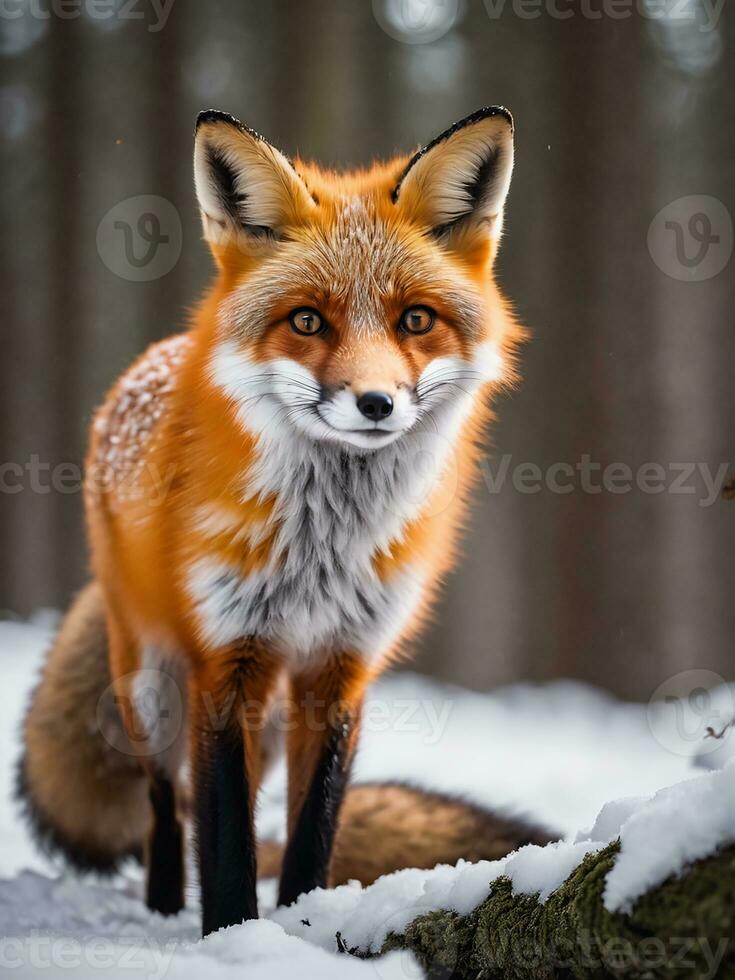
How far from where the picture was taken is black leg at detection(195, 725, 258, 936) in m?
1.67

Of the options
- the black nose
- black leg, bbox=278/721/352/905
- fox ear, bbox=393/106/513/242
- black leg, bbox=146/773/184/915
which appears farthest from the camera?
black leg, bbox=146/773/184/915

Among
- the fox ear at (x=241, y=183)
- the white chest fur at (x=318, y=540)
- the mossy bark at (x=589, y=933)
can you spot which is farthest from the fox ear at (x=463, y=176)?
the mossy bark at (x=589, y=933)

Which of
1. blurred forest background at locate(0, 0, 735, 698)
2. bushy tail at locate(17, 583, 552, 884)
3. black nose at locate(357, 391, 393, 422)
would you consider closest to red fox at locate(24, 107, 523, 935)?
black nose at locate(357, 391, 393, 422)

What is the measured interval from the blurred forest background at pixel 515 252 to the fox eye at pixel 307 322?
6.88 ft

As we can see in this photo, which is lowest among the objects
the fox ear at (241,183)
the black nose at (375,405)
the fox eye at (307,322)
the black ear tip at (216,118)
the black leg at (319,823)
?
the black leg at (319,823)

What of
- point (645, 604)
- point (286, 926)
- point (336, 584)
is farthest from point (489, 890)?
point (645, 604)

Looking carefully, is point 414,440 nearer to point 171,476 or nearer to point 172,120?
point 171,476

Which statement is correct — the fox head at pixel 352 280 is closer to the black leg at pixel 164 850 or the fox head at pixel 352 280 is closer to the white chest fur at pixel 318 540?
the white chest fur at pixel 318 540

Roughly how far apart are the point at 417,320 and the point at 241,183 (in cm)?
42

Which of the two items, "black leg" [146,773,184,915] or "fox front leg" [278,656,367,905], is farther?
"black leg" [146,773,184,915]

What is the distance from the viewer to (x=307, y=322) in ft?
5.02

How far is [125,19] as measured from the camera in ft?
11.4

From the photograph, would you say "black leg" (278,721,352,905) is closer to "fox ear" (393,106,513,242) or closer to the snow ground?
the snow ground

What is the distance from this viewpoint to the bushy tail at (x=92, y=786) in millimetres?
2273
